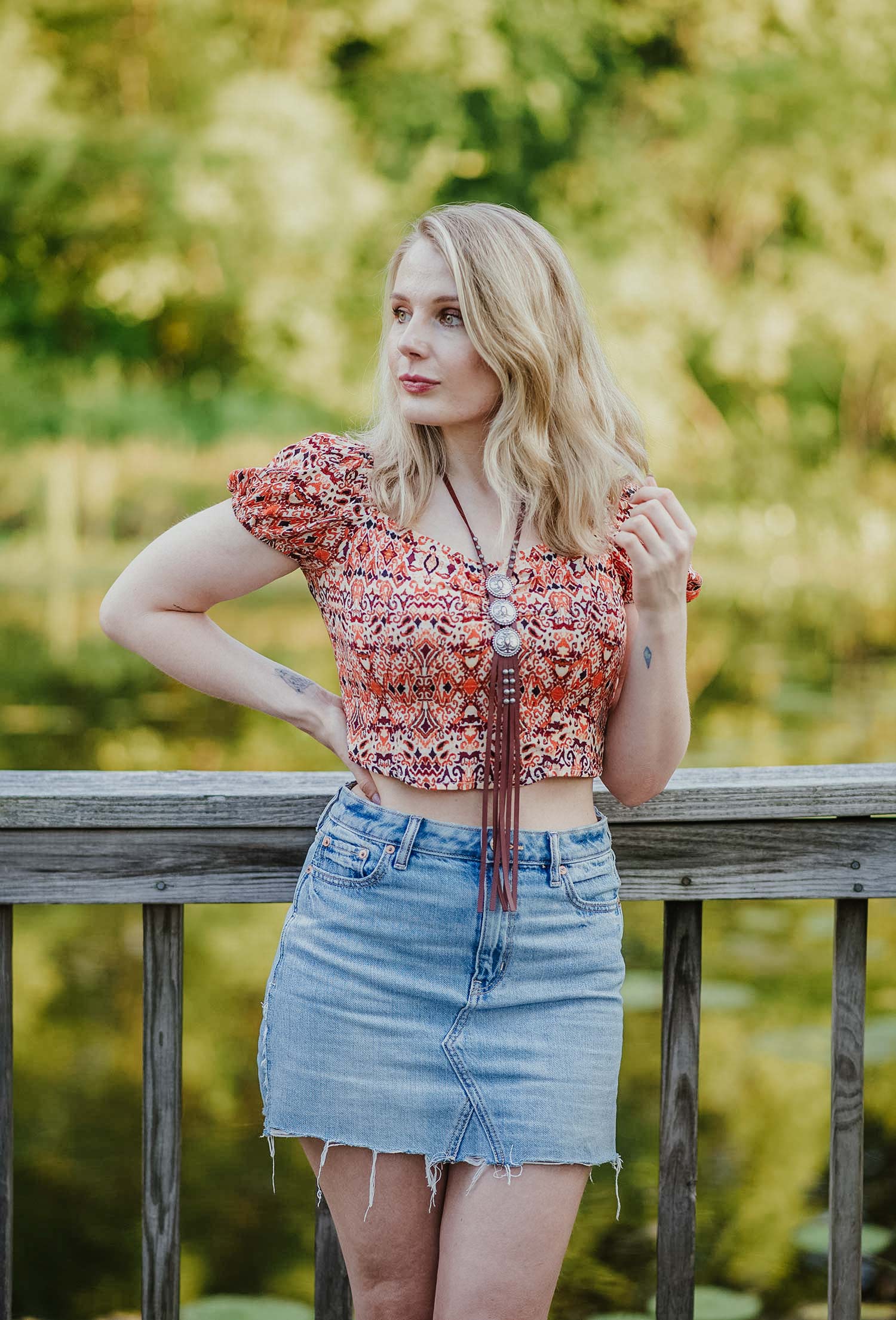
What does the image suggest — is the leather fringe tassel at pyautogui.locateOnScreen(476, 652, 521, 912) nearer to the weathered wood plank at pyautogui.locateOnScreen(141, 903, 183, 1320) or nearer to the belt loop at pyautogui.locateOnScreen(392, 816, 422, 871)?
the belt loop at pyautogui.locateOnScreen(392, 816, 422, 871)

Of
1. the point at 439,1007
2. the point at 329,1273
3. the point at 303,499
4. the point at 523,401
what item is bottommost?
the point at 329,1273

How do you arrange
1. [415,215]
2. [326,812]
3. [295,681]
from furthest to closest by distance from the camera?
[415,215]
[295,681]
[326,812]

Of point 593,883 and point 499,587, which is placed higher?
point 499,587

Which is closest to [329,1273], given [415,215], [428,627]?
[428,627]

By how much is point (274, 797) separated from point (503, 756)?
27 centimetres

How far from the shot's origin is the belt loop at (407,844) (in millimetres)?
1496

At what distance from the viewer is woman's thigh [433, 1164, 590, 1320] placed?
1.47 metres

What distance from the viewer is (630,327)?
14508 mm

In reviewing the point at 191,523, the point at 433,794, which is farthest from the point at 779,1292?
the point at 191,523

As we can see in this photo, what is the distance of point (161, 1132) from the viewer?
1.59 m

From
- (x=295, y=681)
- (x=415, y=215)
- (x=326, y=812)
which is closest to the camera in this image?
(x=326, y=812)

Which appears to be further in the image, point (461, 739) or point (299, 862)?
point (299, 862)

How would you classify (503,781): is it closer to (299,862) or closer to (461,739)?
(461,739)

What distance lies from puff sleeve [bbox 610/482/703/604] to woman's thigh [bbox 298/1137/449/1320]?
0.64 meters
